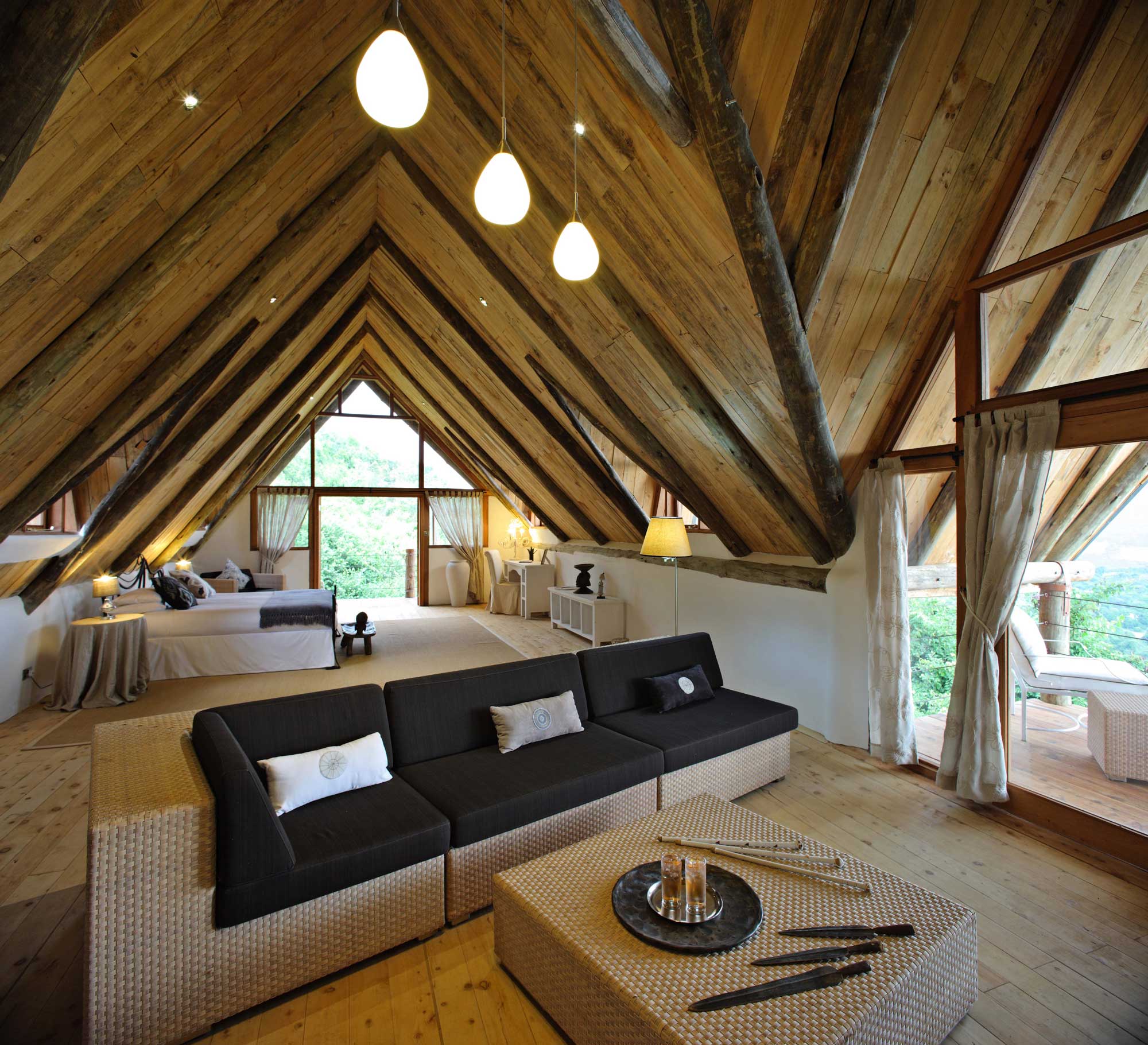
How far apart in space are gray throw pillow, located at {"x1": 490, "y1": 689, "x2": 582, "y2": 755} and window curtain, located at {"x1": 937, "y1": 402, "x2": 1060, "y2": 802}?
203cm

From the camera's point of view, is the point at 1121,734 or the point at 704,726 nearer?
the point at 1121,734

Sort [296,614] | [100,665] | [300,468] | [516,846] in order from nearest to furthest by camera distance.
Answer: [516,846] → [100,665] → [296,614] → [300,468]

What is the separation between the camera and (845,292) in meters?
2.85

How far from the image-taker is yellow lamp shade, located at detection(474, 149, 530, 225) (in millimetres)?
1822

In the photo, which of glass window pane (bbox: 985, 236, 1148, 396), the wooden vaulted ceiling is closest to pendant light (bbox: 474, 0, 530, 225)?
the wooden vaulted ceiling

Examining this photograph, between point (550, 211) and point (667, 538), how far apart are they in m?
2.25

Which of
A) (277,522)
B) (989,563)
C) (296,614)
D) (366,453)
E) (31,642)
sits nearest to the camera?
(989,563)

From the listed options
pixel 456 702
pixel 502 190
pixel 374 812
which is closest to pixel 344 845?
pixel 374 812

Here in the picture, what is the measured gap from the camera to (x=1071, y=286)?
292 cm

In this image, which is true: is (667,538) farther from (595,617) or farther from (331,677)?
(331,677)

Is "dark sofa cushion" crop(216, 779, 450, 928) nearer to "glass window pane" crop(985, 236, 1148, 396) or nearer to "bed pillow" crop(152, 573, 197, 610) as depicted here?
"glass window pane" crop(985, 236, 1148, 396)

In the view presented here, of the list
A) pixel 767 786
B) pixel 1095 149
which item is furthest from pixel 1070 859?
pixel 1095 149

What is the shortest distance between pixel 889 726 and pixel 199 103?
4.64 m

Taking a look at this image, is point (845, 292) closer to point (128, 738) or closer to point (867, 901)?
point (867, 901)
